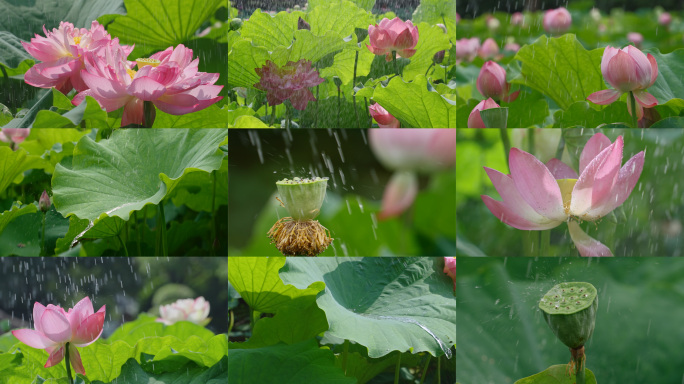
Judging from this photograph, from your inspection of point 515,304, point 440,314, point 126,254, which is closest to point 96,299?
point 126,254

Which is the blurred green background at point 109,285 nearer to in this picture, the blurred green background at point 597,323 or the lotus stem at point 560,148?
the blurred green background at point 597,323

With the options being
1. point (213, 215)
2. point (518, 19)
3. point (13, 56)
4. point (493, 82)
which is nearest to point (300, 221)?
point (213, 215)

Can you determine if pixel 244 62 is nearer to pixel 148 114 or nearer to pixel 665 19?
pixel 148 114

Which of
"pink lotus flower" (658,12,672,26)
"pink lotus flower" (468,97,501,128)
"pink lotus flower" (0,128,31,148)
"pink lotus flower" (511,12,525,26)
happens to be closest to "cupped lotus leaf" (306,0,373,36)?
"pink lotus flower" (468,97,501,128)

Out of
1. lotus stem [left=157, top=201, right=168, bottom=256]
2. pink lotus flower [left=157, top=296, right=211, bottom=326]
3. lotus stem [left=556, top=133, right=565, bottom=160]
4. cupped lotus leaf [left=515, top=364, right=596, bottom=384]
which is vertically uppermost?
lotus stem [left=556, top=133, right=565, bottom=160]

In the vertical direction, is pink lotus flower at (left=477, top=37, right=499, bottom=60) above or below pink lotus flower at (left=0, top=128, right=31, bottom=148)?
above

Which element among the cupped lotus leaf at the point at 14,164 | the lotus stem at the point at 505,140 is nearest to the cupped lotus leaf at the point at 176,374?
the cupped lotus leaf at the point at 14,164

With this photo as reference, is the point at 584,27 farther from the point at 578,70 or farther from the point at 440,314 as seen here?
the point at 440,314

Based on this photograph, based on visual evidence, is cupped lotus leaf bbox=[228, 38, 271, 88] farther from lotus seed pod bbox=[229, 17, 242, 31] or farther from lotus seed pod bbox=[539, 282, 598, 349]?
lotus seed pod bbox=[539, 282, 598, 349]
